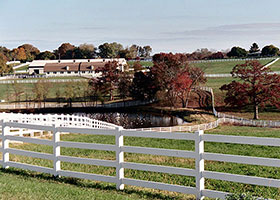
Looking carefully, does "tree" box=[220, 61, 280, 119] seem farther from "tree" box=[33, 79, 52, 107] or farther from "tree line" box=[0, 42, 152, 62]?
"tree line" box=[0, 42, 152, 62]

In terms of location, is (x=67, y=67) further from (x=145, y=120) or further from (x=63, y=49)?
(x=145, y=120)

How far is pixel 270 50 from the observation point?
452 ft

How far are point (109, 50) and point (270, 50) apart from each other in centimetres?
6333

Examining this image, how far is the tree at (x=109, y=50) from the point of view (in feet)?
540

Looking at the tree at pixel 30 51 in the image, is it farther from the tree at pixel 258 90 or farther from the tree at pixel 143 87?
the tree at pixel 258 90

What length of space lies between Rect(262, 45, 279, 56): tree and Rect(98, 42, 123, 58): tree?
188ft

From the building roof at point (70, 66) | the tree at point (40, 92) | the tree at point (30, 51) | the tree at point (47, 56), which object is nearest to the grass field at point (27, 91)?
the tree at point (40, 92)

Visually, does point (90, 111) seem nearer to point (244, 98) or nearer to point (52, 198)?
point (244, 98)

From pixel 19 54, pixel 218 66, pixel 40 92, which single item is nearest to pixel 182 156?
pixel 40 92

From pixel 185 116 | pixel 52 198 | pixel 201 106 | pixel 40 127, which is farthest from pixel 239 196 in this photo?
pixel 201 106

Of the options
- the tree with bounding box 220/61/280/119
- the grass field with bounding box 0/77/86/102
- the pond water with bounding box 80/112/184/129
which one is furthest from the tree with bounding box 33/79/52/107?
the tree with bounding box 220/61/280/119

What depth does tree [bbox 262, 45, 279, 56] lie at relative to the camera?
136625 mm

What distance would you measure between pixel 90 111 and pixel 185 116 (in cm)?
1858

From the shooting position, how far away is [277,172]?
10.6m
